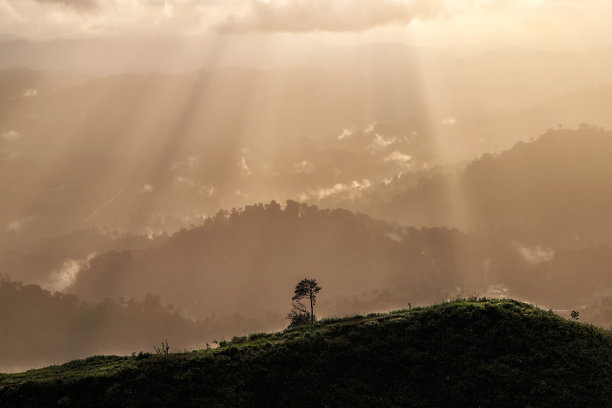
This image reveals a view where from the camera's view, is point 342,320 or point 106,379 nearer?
point 106,379

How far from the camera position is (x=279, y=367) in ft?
174

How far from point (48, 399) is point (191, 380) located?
13.3 m

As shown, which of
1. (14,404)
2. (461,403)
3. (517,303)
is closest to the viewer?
(461,403)

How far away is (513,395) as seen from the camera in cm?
4706

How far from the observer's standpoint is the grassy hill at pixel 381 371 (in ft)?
158

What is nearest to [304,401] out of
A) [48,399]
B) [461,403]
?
[461,403]

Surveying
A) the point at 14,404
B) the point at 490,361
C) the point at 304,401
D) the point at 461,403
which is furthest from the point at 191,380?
the point at 490,361

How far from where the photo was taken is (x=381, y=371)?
51844 mm

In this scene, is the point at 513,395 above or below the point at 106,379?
below

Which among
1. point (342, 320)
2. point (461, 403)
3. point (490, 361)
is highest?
point (342, 320)

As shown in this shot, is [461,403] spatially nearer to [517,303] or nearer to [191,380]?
[517,303]

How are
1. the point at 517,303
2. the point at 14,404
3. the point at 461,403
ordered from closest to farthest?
the point at 461,403
the point at 14,404
the point at 517,303

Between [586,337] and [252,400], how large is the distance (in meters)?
33.1

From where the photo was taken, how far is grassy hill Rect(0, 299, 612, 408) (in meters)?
48.1
